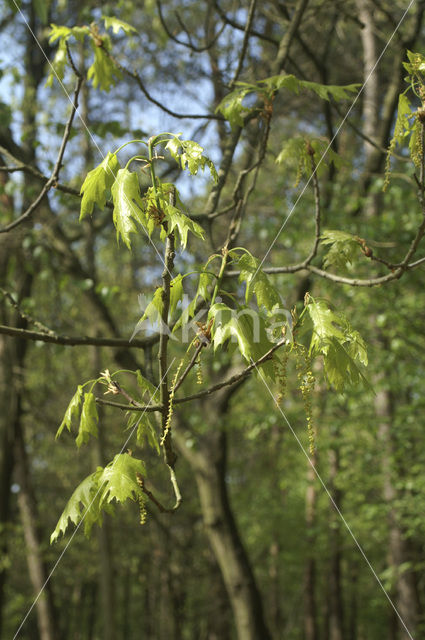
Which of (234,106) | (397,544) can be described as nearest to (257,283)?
(234,106)

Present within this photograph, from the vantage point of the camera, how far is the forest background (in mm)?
2732

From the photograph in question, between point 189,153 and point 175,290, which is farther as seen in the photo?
point 175,290

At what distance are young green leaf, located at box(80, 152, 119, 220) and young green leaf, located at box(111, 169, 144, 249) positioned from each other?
0.38 ft

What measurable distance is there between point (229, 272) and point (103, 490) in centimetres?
109

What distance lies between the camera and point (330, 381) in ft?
5.53

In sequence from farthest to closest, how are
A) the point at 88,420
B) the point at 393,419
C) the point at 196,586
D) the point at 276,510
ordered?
1. the point at 196,586
2. the point at 276,510
3. the point at 393,419
4. the point at 88,420

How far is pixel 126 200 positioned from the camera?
1628mm

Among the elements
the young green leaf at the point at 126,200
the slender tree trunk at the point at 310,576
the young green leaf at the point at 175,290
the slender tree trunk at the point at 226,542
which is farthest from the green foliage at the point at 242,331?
the slender tree trunk at the point at 310,576

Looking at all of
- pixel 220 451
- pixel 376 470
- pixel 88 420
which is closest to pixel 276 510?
pixel 376 470

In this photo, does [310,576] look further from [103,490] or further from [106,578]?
[103,490]

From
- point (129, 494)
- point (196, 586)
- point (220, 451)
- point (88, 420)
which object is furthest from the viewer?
point (196, 586)

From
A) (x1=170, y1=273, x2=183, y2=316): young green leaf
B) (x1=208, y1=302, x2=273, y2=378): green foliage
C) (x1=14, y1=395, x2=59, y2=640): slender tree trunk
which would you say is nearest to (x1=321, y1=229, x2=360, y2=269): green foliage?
(x1=208, y1=302, x2=273, y2=378): green foliage

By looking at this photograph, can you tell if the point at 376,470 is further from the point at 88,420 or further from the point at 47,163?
the point at 88,420

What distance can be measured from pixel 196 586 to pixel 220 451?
12722 mm
